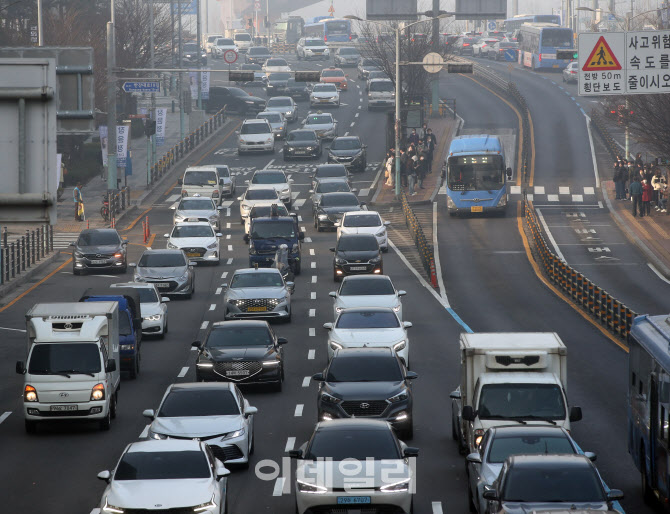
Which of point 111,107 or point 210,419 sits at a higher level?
point 111,107

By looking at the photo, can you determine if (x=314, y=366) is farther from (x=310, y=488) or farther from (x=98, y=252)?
(x=98, y=252)

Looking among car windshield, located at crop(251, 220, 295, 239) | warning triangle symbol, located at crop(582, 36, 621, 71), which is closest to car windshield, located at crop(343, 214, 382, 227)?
car windshield, located at crop(251, 220, 295, 239)

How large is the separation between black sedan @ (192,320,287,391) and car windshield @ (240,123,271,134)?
46272 mm

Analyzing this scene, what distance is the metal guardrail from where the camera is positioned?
33.3m

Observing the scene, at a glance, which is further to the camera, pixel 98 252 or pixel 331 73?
pixel 331 73

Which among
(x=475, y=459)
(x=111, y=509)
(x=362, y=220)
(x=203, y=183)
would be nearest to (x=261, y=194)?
(x=203, y=183)

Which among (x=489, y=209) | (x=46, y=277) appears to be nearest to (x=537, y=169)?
(x=489, y=209)

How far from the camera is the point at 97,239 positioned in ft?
140

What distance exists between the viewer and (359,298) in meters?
31.8

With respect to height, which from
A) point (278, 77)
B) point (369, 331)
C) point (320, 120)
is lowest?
point (369, 331)

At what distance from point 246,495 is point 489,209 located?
38259mm

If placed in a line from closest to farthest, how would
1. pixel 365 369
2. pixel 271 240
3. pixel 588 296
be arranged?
pixel 365 369
pixel 588 296
pixel 271 240

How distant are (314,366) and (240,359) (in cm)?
375

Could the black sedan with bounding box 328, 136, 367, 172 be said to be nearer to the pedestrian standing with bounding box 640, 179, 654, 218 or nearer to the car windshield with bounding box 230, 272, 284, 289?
the pedestrian standing with bounding box 640, 179, 654, 218
